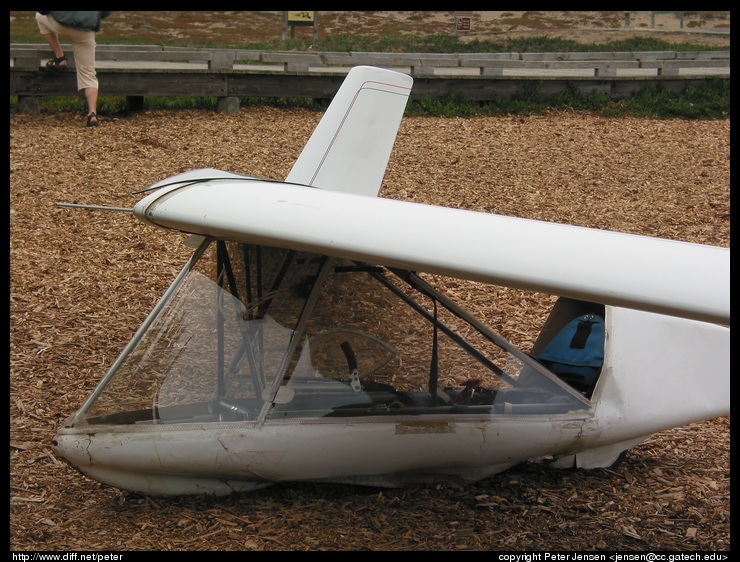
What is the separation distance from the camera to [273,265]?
3779mm

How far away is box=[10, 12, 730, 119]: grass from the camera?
38.6 feet

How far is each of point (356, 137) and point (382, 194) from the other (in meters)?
2.99

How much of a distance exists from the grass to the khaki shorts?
105cm

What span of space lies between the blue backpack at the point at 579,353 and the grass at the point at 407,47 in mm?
7775

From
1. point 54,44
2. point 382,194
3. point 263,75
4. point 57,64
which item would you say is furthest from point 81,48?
point 382,194

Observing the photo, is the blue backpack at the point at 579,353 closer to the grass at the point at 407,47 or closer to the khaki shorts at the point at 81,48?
the khaki shorts at the point at 81,48

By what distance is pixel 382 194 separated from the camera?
876 centimetres

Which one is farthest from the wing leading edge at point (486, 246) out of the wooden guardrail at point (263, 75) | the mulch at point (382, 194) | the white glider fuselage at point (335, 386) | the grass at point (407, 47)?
the grass at point (407, 47)

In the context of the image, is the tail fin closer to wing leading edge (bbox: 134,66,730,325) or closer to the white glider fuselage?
the white glider fuselage

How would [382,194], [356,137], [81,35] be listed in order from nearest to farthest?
[356,137] < [382,194] < [81,35]

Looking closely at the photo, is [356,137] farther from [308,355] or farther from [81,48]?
[81,48]

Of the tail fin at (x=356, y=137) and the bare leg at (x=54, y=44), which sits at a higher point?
the bare leg at (x=54, y=44)

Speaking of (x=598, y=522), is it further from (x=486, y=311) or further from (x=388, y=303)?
(x=486, y=311)

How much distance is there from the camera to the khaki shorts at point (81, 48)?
32.4 ft
